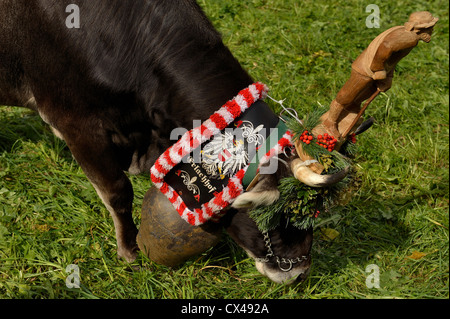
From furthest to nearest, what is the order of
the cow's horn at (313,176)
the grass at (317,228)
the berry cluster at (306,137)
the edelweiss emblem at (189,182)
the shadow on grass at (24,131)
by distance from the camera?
1. the shadow on grass at (24,131)
2. the grass at (317,228)
3. the edelweiss emblem at (189,182)
4. the berry cluster at (306,137)
5. the cow's horn at (313,176)

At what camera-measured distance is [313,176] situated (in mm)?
2309

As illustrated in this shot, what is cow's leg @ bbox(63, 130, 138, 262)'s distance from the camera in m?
3.03

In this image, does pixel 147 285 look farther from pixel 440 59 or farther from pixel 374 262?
pixel 440 59

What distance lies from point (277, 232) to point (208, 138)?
0.66m

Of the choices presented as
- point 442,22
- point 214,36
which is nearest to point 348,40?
point 442,22

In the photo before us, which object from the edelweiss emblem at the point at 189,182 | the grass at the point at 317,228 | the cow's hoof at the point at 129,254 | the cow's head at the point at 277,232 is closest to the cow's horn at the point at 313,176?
the cow's head at the point at 277,232

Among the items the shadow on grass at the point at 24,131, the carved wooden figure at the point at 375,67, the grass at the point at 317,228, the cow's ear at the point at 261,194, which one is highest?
the carved wooden figure at the point at 375,67

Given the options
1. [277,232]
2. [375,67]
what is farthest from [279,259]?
[375,67]

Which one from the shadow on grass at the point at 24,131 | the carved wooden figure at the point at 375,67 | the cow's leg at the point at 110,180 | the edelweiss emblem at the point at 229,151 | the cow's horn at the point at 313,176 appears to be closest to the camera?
the carved wooden figure at the point at 375,67

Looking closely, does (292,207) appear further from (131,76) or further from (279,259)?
(131,76)

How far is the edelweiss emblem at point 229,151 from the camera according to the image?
2.49m

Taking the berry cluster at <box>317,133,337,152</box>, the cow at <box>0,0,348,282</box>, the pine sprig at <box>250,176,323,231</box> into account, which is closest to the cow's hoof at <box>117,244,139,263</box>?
the cow at <box>0,0,348,282</box>

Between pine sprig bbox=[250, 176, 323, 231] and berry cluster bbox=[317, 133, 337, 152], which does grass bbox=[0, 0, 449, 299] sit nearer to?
pine sprig bbox=[250, 176, 323, 231]

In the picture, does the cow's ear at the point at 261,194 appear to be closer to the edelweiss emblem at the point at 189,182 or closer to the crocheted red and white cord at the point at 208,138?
the crocheted red and white cord at the point at 208,138
